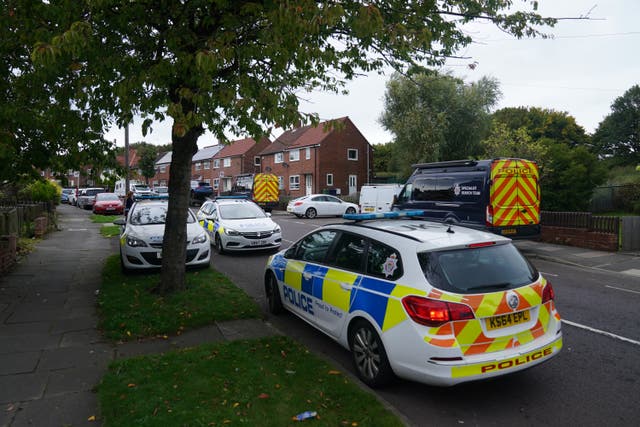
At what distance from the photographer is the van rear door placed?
36.6ft

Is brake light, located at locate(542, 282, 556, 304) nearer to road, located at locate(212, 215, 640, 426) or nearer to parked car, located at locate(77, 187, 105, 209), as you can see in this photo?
road, located at locate(212, 215, 640, 426)

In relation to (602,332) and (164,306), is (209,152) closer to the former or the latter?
(164,306)

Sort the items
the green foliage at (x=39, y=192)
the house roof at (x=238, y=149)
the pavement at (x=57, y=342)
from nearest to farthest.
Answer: the pavement at (x=57, y=342) < the green foliage at (x=39, y=192) < the house roof at (x=238, y=149)

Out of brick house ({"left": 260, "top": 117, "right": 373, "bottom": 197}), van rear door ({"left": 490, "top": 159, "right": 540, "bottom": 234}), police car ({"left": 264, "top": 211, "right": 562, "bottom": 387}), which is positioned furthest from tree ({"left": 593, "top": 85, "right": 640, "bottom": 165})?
police car ({"left": 264, "top": 211, "right": 562, "bottom": 387})

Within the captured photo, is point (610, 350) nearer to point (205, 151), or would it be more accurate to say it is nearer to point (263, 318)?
point (263, 318)

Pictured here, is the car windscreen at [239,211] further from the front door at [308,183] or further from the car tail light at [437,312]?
the front door at [308,183]

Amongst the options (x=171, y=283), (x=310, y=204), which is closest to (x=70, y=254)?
(x=171, y=283)

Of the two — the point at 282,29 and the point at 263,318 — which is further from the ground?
the point at 282,29

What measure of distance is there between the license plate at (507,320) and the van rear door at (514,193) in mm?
7660

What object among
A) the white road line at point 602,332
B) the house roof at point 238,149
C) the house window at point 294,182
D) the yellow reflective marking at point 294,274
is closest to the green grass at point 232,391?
the yellow reflective marking at point 294,274

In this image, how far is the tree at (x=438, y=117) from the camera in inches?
1298

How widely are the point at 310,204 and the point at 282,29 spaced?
21.7 m

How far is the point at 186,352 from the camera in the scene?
16.0 ft

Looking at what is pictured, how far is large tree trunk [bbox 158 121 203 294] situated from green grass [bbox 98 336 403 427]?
7.72 feet
